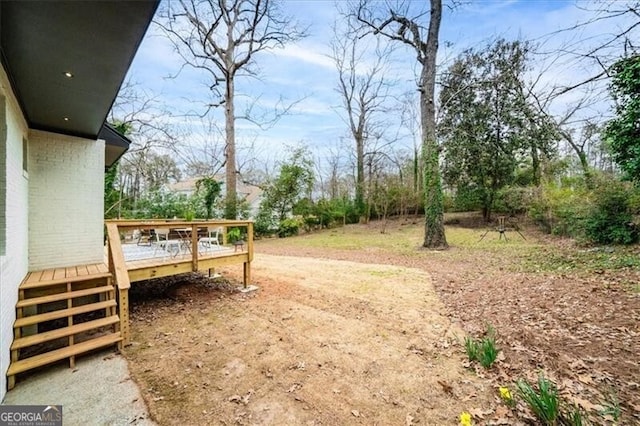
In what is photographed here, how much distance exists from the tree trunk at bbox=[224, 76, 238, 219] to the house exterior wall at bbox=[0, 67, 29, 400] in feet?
36.1

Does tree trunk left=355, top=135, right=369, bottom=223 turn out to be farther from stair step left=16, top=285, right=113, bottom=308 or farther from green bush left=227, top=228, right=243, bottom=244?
stair step left=16, top=285, right=113, bottom=308

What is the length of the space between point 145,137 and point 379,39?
430 inches

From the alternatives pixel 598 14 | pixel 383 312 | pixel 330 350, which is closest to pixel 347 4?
pixel 598 14

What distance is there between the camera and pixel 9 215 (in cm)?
318

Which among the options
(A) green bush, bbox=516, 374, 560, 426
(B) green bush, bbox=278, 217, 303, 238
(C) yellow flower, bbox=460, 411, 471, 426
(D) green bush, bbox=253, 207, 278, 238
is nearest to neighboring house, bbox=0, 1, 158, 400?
(C) yellow flower, bbox=460, 411, 471, 426

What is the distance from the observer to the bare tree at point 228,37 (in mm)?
13766

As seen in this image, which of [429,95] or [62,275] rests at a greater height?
[429,95]

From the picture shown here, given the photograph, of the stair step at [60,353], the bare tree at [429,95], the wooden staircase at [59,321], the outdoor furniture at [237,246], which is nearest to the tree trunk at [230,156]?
the bare tree at [429,95]

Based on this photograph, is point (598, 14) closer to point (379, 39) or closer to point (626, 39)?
point (626, 39)

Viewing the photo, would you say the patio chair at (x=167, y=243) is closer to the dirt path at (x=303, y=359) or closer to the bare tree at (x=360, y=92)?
the dirt path at (x=303, y=359)

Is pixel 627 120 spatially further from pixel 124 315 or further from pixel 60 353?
pixel 60 353

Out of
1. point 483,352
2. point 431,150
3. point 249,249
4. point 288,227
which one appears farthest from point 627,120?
point 288,227

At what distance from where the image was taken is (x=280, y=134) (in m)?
20.7

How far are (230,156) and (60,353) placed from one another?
1274cm
